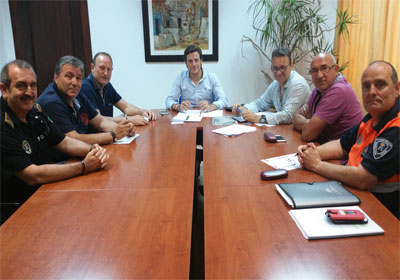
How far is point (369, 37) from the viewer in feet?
10.7

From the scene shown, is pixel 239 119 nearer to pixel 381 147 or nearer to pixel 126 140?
pixel 126 140

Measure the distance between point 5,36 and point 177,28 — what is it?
2107mm

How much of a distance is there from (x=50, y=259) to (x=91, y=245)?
0.39 ft

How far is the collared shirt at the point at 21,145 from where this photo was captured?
140cm

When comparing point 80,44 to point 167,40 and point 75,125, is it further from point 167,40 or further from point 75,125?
point 75,125

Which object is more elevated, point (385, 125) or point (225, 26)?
point (225, 26)

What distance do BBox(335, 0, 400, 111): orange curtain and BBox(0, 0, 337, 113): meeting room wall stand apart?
1.36 feet

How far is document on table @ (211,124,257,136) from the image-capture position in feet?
7.32

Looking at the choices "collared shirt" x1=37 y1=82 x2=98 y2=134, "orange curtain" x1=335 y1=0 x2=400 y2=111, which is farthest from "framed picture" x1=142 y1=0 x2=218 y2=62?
"collared shirt" x1=37 y1=82 x2=98 y2=134

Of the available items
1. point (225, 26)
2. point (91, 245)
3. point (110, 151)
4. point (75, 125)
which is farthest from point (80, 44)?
point (91, 245)

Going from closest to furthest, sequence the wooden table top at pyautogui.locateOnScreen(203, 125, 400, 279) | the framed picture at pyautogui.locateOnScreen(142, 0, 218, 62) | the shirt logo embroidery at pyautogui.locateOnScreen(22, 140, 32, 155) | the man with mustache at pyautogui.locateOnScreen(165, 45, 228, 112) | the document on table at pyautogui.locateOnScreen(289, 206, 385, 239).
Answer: the wooden table top at pyautogui.locateOnScreen(203, 125, 400, 279) → the document on table at pyautogui.locateOnScreen(289, 206, 385, 239) → the shirt logo embroidery at pyautogui.locateOnScreen(22, 140, 32, 155) → the man with mustache at pyautogui.locateOnScreen(165, 45, 228, 112) → the framed picture at pyautogui.locateOnScreen(142, 0, 218, 62)

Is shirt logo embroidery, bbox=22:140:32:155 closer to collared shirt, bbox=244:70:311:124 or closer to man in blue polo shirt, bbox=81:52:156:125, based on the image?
man in blue polo shirt, bbox=81:52:156:125

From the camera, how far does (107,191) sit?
1341mm

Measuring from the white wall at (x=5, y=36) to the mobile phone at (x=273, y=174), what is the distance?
3.55 m
